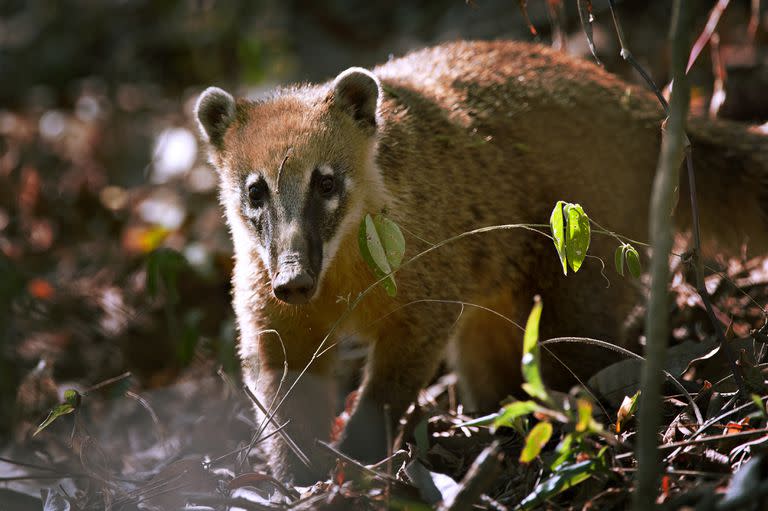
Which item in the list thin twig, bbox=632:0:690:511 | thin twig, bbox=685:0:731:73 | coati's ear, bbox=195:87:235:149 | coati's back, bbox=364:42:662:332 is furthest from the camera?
coati's back, bbox=364:42:662:332

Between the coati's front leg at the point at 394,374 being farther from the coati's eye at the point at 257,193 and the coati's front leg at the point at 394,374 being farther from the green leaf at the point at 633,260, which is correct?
the green leaf at the point at 633,260

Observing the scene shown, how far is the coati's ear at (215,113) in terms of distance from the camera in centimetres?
446

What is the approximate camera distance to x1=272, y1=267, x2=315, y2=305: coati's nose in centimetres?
353

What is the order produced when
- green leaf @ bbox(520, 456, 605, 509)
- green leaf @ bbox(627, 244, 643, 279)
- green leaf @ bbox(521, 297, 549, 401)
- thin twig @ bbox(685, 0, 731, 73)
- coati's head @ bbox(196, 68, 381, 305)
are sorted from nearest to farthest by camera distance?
green leaf @ bbox(521, 297, 549, 401)
green leaf @ bbox(520, 456, 605, 509)
thin twig @ bbox(685, 0, 731, 73)
green leaf @ bbox(627, 244, 643, 279)
coati's head @ bbox(196, 68, 381, 305)

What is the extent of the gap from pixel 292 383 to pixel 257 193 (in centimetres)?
100

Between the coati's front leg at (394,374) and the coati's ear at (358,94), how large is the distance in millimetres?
1107

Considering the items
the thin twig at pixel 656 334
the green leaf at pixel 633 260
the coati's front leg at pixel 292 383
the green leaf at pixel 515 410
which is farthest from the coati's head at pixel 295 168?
the thin twig at pixel 656 334

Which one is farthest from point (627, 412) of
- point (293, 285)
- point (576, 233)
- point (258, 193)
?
point (258, 193)

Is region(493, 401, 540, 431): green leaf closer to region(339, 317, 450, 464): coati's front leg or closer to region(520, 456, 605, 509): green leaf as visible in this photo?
region(520, 456, 605, 509): green leaf

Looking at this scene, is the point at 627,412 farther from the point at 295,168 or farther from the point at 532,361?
the point at 295,168

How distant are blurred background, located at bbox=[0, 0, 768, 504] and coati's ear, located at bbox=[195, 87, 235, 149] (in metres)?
1.04

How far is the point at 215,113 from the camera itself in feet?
15.0

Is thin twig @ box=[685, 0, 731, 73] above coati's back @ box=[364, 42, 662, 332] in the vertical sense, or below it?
above

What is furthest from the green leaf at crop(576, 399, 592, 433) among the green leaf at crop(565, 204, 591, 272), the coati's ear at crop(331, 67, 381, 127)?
the coati's ear at crop(331, 67, 381, 127)
